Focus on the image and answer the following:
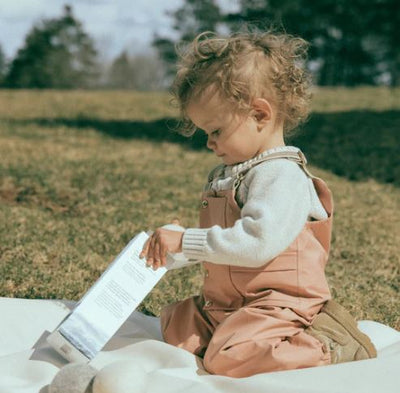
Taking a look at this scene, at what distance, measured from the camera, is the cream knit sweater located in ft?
7.82

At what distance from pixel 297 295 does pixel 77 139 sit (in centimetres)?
750

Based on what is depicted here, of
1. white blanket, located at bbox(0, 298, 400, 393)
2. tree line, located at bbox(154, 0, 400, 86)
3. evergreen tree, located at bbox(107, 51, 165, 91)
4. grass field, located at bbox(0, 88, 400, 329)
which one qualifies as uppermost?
white blanket, located at bbox(0, 298, 400, 393)

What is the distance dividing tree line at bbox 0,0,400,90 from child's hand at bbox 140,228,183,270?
1526 cm

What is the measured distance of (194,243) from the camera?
2479 millimetres

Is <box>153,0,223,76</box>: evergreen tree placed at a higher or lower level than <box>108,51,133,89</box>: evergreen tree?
higher

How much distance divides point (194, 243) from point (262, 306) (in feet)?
1.09

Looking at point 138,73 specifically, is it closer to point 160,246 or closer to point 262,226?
point 160,246

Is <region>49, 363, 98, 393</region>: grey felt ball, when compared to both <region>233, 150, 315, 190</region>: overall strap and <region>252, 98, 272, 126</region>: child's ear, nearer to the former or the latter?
<region>233, 150, 315, 190</region>: overall strap

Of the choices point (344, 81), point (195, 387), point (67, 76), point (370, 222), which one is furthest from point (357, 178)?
point (67, 76)

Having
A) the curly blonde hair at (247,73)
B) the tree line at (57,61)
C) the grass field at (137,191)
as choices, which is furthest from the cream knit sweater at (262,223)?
the tree line at (57,61)

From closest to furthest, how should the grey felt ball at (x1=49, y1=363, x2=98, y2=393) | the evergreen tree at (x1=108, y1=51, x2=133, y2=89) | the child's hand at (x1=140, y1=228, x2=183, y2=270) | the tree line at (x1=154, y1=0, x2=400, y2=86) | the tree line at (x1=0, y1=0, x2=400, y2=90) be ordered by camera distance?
the grey felt ball at (x1=49, y1=363, x2=98, y2=393), the child's hand at (x1=140, y1=228, x2=183, y2=270), the tree line at (x1=154, y1=0, x2=400, y2=86), the tree line at (x1=0, y1=0, x2=400, y2=90), the evergreen tree at (x1=108, y1=51, x2=133, y2=89)

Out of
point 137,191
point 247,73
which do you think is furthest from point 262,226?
point 137,191

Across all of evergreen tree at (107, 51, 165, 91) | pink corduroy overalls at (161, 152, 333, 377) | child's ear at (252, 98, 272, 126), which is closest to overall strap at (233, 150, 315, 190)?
pink corduroy overalls at (161, 152, 333, 377)

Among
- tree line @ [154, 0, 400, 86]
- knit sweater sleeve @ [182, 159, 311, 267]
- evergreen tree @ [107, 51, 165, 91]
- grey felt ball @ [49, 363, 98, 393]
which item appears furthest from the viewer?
evergreen tree @ [107, 51, 165, 91]
